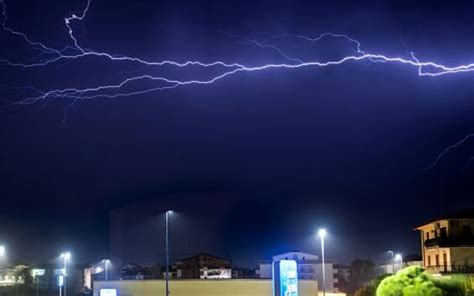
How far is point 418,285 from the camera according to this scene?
27.8 meters

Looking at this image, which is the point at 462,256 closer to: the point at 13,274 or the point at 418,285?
the point at 418,285

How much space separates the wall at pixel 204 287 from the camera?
45219 millimetres

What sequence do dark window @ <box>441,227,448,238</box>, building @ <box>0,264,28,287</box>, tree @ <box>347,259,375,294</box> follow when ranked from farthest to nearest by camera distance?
building @ <box>0,264,28,287</box> < tree @ <box>347,259,375,294</box> < dark window @ <box>441,227,448,238</box>

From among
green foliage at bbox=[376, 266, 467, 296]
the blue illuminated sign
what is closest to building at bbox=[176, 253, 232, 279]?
green foliage at bbox=[376, 266, 467, 296]

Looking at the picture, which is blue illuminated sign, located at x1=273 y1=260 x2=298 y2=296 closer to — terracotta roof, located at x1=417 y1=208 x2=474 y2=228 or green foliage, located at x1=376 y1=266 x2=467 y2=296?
green foliage, located at x1=376 y1=266 x2=467 y2=296

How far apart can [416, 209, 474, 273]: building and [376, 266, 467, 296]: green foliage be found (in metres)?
24.1

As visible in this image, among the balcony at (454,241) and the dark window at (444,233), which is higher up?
the dark window at (444,233)

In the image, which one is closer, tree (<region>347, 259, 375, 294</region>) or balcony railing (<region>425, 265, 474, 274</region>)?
balcony railing (<region>425, 265, 474, 274</region>)

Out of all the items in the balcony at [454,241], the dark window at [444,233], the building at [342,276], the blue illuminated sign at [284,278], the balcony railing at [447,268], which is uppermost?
the dark window at [444,233]

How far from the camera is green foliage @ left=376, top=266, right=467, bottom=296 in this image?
27531 mm

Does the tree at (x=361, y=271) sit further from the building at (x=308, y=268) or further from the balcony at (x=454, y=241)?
the balcony at (x=454, y=241)

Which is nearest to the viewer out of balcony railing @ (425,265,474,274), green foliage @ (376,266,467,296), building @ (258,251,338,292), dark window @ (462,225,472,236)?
green foliage @ (376,266,467,296)

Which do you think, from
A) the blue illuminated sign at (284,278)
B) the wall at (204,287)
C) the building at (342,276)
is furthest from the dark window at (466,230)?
the blue illuminated sign at (284,278)

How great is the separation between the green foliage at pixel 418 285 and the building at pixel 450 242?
2414cm
